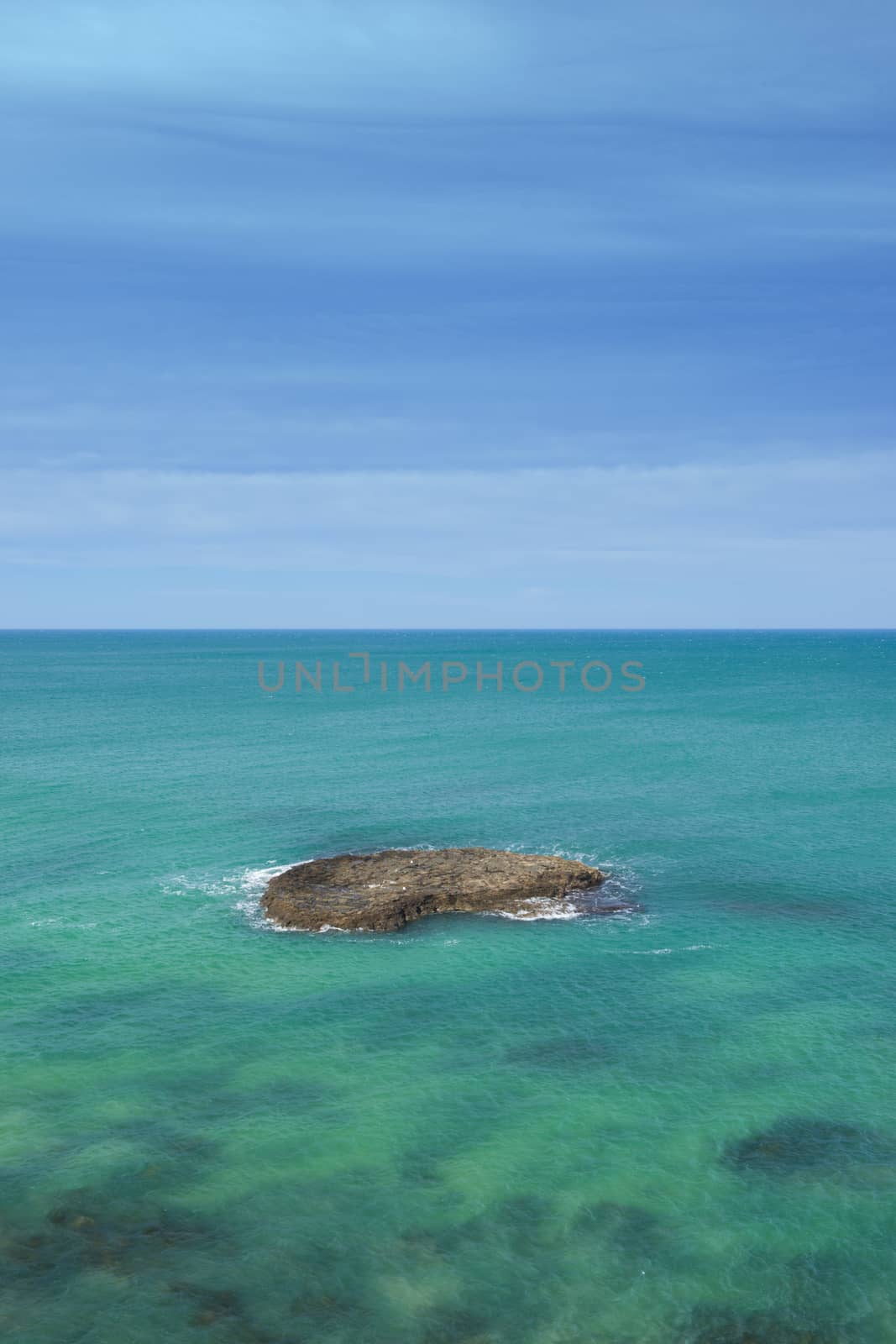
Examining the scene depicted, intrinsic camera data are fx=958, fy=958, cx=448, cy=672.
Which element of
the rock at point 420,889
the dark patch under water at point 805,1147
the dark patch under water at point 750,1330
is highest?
the rock at point 420,889

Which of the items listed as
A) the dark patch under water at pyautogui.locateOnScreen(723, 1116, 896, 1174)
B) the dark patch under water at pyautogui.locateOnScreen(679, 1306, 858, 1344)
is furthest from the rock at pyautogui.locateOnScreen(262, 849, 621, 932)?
the dark patch under water at pyautogui.locateOnScreen(679, 1306, 858, 1344)

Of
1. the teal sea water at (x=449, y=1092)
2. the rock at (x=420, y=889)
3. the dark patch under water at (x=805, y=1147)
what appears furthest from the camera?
the rock at (x=420, y=889)

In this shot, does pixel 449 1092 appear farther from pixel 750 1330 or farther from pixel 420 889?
pixel 420 889

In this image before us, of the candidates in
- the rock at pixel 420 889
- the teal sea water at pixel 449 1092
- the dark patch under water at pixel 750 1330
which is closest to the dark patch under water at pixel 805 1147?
the teal sea water at pixel 449 1092

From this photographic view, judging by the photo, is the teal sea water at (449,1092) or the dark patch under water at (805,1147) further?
the dark patch under water at (805,1147)

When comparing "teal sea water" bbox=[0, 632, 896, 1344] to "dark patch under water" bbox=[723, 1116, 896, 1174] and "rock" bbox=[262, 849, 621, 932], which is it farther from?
"rock" bbox=[262, 849, 621, 932]

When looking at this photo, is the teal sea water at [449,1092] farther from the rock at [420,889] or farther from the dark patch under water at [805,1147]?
the rock at [420,889]

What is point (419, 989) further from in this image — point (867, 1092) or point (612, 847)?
point (612, 847)
